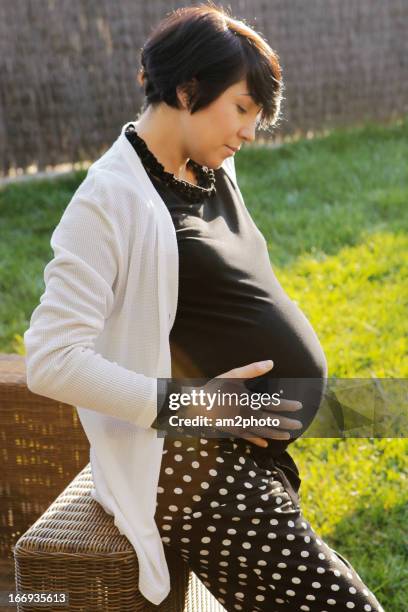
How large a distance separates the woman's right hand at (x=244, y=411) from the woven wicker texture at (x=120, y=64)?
4437 millimetres

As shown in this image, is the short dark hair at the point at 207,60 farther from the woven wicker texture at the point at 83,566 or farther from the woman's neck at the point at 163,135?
the woven wicker texture at the point at 83,566

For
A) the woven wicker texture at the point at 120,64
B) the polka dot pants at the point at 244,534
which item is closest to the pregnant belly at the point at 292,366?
the polka dot pants at the point at 244,534

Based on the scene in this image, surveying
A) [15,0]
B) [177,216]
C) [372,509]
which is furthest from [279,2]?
[177,216]

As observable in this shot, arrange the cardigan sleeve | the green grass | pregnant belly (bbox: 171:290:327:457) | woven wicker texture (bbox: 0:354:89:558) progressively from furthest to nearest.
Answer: the green grass, woven wicker texture (bbox: 0:354:89:558), pregnant belly (bbox: 171:290:327:457), the cardigan sleeve

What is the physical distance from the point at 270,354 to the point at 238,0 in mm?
5062

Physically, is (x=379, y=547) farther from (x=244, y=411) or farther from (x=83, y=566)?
(x=83, y=566)

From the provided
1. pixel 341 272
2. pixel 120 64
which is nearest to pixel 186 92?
pixel 341 272

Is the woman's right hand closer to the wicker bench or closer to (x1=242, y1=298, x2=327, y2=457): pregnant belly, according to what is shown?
(x1=242, y1=298, x2=327, y2=457): pregnant belly

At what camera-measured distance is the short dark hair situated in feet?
5.55

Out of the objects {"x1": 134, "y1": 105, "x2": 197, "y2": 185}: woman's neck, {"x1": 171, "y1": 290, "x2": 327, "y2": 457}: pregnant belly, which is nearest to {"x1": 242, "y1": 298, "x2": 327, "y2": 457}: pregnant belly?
{"x1": 171, "y1": 290, "x2": 327, "y2": 457}: pregnant belly

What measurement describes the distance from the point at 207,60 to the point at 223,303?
442 mm

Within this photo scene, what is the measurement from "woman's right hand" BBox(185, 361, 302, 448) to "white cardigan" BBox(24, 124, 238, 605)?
104 millimetres

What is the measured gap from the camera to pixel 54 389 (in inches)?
61.6

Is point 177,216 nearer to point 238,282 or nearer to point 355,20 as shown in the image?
point 238,282
